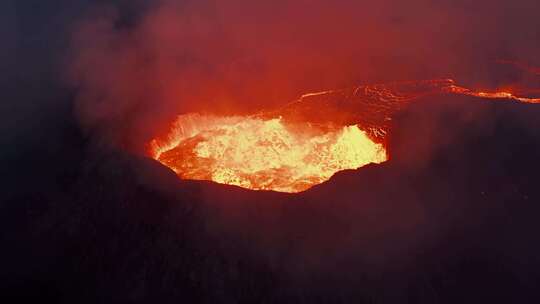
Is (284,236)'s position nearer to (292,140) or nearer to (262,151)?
(262,151)

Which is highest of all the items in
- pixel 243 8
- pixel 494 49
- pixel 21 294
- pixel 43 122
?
pixel 243 8

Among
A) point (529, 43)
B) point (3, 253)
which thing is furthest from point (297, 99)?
point (529, 43)

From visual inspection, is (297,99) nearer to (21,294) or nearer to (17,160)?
(17,160)

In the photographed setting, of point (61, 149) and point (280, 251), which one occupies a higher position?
point (61, 149)

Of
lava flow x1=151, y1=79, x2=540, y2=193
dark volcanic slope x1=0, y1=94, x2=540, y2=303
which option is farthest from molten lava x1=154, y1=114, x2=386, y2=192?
dark volcanic slope x1=0, y1=94, x2=540, y2=303

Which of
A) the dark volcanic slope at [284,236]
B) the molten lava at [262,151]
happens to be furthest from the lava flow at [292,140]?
the dark volcanic slope at [284,236]

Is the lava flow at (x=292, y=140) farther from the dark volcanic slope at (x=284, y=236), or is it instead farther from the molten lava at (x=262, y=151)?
the dark volcanic slope at (x=284, y=236)

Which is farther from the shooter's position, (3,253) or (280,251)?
(3,253)

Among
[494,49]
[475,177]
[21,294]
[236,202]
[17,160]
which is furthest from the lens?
[494,49]
